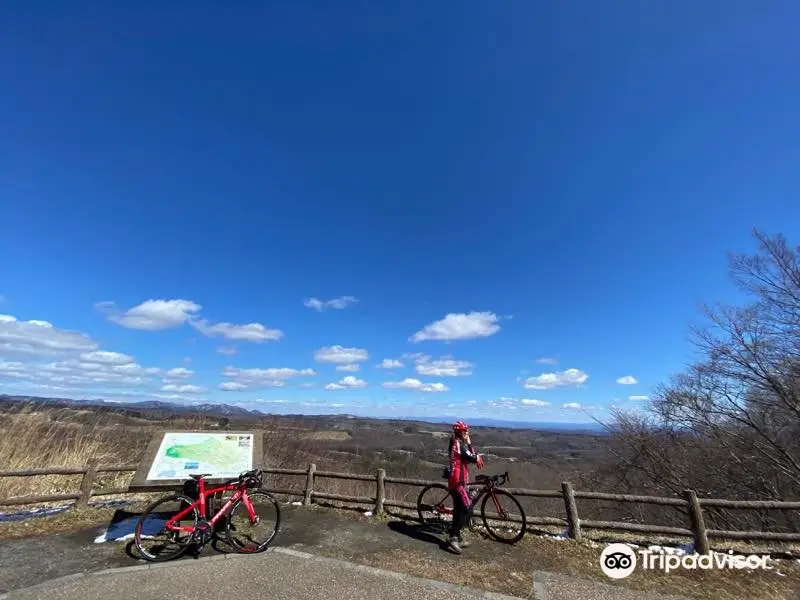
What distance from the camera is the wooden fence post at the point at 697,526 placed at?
21.3ft

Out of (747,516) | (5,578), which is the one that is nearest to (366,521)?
(5,578)

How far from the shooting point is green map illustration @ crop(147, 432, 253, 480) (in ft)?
23.1

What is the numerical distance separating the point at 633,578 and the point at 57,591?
741 cm

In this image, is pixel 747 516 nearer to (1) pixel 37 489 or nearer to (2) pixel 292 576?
(2) pixel 292 576

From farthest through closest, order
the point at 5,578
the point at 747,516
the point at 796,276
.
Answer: the point at 747,516 < the point at 796,276 < the point at 5,578

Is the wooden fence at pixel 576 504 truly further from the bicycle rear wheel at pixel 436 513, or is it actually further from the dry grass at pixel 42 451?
the dry grass at pixel 42 451

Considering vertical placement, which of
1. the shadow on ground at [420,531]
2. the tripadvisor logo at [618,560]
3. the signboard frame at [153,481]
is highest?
the signboard frame at [153,481]

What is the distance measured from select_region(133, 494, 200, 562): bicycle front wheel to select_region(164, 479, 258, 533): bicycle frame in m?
0.02

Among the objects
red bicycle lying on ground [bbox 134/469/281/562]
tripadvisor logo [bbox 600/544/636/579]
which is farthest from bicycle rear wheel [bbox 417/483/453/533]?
red bicycle lying on ground [bbox 134/469/281/562]

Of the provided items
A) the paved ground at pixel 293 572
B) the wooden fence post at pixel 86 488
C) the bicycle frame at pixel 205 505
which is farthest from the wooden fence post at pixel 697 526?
the wooden fence post at pixel 86 488

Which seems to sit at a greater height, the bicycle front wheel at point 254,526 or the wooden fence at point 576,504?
the wooden fence at point 576,504

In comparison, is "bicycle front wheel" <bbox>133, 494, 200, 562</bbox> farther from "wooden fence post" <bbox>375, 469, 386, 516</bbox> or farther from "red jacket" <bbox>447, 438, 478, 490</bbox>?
"red jacket" <bbox>447, 438, 478, 490</bbox>

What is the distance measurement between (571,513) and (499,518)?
1293 mm

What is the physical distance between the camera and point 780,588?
5488 mm
